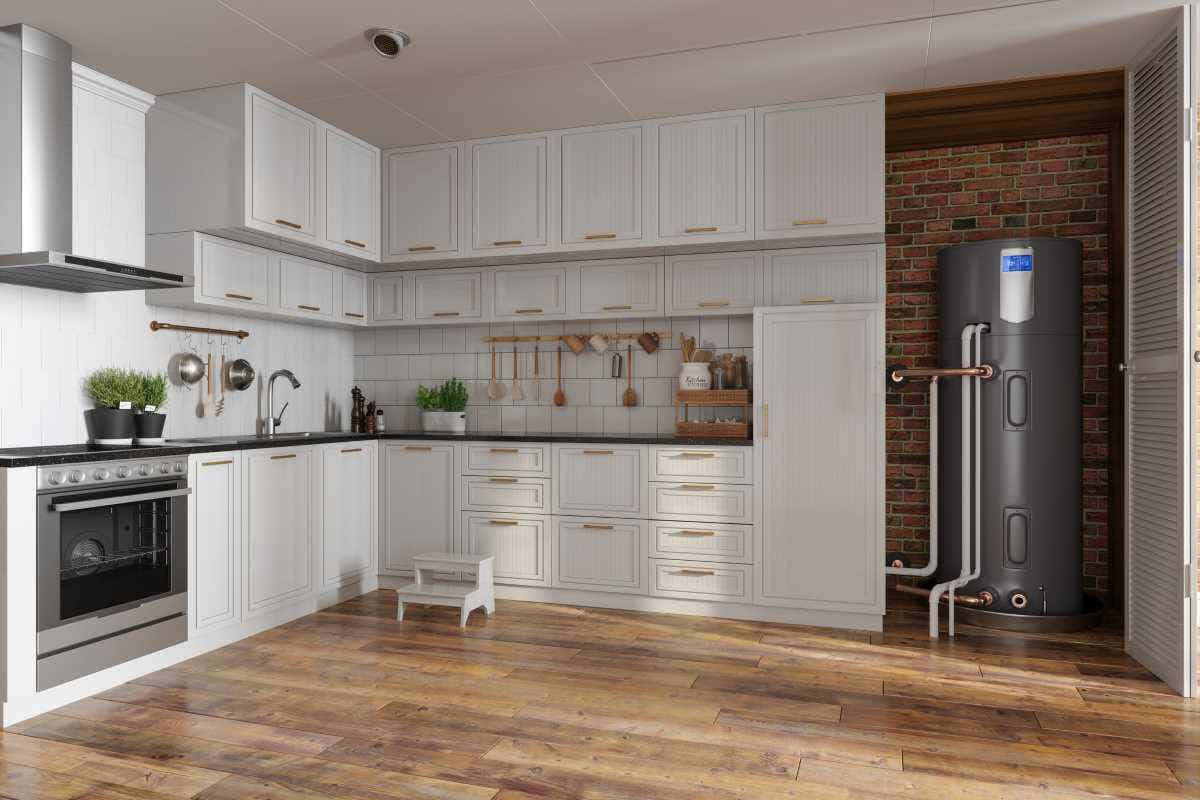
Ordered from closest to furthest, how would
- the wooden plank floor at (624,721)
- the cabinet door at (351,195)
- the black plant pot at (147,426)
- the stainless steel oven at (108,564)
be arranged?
the wooden plank floor at (624,721) → the stainless steel oven at (108,564) → the black plant pot at (147,426) → the cabinet door at (351,195)

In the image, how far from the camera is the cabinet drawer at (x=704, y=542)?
4.25 metres

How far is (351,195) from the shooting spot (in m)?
4.70

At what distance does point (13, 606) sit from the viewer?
2873 mm

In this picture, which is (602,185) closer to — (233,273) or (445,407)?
(445,407)

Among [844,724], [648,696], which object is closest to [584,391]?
[648,696]

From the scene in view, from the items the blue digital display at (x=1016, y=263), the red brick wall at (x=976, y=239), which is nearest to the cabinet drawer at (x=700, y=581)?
the red brick wall at (x=976, y=239)

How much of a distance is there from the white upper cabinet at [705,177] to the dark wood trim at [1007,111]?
746 millimetres

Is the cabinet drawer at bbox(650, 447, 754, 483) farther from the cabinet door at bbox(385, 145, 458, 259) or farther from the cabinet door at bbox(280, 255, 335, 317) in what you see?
the cabinet door at bbox(280, 255, 335, 317)

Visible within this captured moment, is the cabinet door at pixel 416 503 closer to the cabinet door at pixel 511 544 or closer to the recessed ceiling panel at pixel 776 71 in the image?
the cabinet door at pixel 511 544

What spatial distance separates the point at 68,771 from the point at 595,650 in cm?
195

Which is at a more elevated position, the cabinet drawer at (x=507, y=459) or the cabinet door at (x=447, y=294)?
the cabinet door at (x=447, y=294)

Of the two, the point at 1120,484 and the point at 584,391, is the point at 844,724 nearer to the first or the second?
the point at 1120,484

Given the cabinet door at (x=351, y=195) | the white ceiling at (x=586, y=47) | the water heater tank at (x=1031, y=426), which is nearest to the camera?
the white ceiling at (x=586, y=47)

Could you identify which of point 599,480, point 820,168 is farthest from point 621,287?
point 820,168
